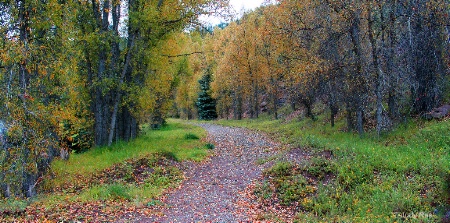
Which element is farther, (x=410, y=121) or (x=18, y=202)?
(x=410, y=121)

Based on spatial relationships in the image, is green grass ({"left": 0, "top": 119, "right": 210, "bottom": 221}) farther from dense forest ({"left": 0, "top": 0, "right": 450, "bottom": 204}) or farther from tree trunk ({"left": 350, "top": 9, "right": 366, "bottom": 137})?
tree trunk ({"left": 350, "top": 9, "right": 366, "bottom": 137})

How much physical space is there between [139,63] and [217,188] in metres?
8.94

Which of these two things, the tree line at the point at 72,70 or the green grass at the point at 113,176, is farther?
the green grass at the point at 113,176

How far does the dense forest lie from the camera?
27.1 ft

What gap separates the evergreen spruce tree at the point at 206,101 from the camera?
42.6m

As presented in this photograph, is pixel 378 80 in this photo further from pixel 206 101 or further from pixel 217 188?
pixel 206 101

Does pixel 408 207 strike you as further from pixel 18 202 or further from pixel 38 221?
pixel 18 202

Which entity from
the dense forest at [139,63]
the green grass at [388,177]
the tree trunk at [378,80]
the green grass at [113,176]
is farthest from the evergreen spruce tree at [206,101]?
the green grass at [388,177]

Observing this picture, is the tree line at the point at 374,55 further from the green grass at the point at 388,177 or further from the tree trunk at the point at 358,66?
the green grass at the point at 388,177

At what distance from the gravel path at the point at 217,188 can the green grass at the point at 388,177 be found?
1.54 metres

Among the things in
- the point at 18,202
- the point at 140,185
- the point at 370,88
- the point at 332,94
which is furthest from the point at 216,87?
the point at 18,202

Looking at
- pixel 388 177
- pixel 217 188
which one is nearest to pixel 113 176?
pixel 217 188

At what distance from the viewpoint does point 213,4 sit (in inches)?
602

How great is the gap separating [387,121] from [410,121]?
2.76ft
